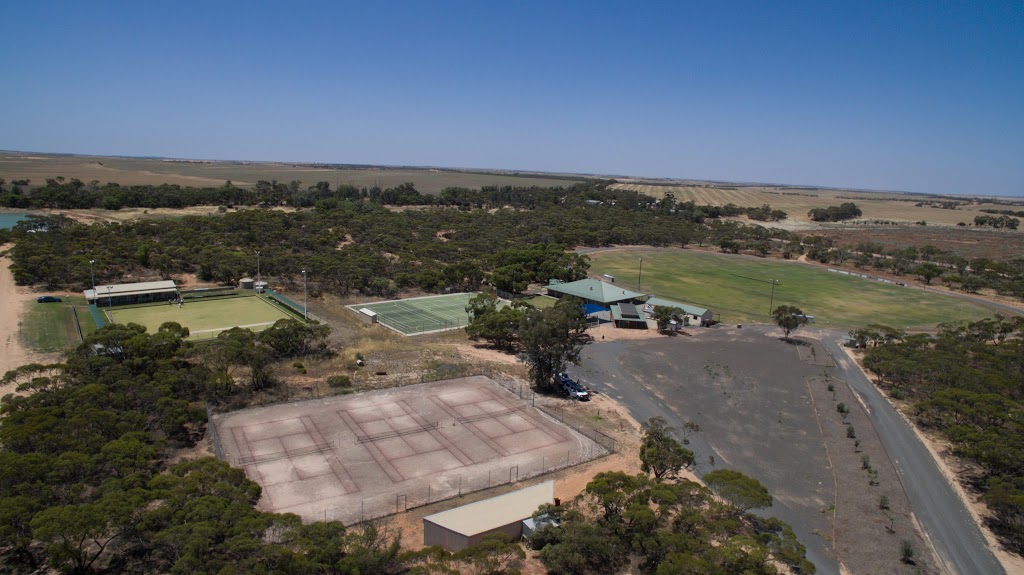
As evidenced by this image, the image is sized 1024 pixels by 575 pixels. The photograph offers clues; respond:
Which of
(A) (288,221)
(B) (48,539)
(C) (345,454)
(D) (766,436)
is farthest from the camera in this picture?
(A) (288,221)

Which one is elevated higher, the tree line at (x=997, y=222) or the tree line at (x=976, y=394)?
the tree line at (x=997, y=222)

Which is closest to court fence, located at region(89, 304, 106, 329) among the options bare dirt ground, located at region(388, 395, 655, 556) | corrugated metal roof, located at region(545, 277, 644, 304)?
bare dirt ground, located at region(388, 395, 655, 556)

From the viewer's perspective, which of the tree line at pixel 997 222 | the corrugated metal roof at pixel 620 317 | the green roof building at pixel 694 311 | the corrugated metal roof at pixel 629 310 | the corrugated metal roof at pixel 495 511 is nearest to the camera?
the corrugated metal roof at pixel 495 511

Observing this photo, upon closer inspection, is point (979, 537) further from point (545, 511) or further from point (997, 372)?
point (997, 372)

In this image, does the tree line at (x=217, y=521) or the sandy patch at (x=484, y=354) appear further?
the sandy patch at (x=484, y=354)

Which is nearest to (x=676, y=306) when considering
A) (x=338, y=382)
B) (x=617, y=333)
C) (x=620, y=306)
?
(x=620, y=306)

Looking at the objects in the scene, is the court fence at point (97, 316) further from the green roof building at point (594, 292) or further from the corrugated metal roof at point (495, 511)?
the green roof building at point (594, 292)

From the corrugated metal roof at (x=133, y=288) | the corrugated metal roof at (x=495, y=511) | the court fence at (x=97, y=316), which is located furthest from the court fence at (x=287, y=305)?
the corrugated metal roof at (x=495, y=511)

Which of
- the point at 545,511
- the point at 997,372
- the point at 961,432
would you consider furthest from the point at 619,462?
the point at 997,372
